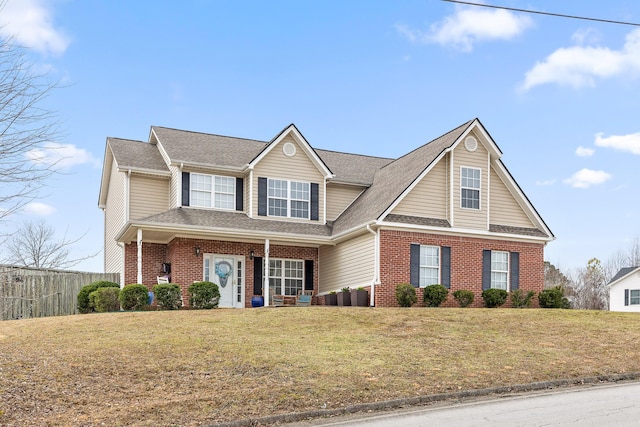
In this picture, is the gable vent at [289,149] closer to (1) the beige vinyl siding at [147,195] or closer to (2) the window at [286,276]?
(2) the window at [286,276]

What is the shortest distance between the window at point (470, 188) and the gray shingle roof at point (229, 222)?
551 centimetres

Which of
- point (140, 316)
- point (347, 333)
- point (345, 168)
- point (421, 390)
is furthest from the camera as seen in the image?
point (345, 168)

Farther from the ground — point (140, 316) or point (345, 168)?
point (345, 168)

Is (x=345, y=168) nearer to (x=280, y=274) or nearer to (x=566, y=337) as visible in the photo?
(x=280, y=274)

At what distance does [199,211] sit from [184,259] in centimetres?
204

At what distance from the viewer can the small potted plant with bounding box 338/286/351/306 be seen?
2792cm

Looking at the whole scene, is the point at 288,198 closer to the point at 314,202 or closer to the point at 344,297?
the point at 314,202

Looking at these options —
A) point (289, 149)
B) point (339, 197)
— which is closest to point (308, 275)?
point (339, 197)

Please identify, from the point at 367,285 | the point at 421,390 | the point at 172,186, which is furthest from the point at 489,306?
the point at 421,390

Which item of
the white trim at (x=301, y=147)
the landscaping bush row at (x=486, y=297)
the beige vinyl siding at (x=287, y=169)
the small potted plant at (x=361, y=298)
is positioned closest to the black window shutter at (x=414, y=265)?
the landscaping bush row at (x=486, y=297)

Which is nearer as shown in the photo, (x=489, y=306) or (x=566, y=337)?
(x=566, y=337)

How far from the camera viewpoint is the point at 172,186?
29.8 m

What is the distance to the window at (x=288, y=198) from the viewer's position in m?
30.1

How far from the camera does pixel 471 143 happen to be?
29.0 m
